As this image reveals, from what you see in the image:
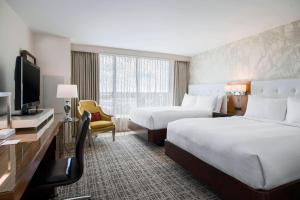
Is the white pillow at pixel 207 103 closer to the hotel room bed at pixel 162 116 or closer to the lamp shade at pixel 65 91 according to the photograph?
the hotel room bed at pixel 162 116

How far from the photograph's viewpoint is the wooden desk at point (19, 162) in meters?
0.76

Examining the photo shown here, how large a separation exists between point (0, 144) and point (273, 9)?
369cm

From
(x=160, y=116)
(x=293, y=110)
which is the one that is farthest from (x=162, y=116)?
(x=293, y=110)

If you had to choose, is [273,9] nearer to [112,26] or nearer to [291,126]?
[291,126]

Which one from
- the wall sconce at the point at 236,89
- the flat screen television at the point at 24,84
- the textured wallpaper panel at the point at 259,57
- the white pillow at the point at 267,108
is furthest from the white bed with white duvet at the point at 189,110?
the flat screen television at the point at 24,84

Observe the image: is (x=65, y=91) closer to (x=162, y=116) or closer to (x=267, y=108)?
(x=162, y=116)

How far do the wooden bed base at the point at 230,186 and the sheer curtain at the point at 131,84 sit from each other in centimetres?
331

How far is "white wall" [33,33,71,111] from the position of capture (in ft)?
12.9

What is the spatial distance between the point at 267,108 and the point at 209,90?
2.08 metres

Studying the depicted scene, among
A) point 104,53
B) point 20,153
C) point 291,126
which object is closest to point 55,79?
point 104,53

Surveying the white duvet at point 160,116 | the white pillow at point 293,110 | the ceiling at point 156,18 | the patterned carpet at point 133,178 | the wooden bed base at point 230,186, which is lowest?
the patterned carpet at point 133,178

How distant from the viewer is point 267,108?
10.3 feet

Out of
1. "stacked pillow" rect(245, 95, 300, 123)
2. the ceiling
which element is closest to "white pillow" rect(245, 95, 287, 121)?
"stacked pillow" rect(245, 95, 300, 123)

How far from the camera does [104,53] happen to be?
5.05 m
